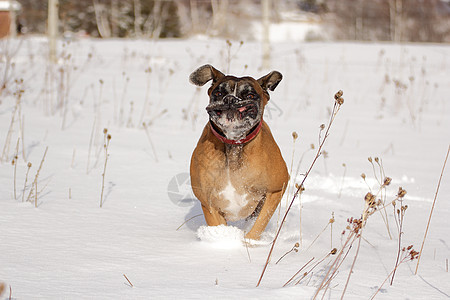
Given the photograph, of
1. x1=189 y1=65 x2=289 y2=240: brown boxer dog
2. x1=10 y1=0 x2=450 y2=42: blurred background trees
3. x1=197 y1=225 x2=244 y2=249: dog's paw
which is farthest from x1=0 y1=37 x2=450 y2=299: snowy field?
x1=10 y1=0 x2=450 y2=42: blurred background trees

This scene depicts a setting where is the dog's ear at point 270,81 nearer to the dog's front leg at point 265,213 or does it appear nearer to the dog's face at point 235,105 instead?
the dog's face at point 235,105

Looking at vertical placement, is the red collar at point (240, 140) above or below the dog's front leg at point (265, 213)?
above

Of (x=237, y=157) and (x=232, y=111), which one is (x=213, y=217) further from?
(x=232, y=111)

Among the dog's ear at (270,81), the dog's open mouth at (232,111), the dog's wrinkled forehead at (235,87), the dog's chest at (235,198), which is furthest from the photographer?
the dog's ear at (270,81)

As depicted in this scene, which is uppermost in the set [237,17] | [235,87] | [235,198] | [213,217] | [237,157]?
[237,17]

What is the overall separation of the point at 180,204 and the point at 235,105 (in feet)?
4.73

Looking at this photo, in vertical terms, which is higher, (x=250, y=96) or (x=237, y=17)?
(x=237, y=17)

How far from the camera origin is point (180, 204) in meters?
3.57

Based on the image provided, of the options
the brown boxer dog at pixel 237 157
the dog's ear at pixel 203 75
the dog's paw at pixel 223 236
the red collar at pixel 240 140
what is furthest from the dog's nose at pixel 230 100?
the dog's paw at pixel 223 236

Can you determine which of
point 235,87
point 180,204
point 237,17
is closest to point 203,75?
point 235,87

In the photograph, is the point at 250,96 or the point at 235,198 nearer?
the point at 250,96

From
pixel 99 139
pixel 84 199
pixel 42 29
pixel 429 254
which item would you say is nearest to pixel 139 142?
pixel 99 139

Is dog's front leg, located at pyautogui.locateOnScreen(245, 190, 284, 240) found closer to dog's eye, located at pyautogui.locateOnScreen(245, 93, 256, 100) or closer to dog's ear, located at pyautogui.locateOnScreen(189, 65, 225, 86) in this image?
dog's eye, located at pyautogui.locateOnScreen(245, 93, 256, 100)

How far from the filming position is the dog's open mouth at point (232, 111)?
2281 mm
